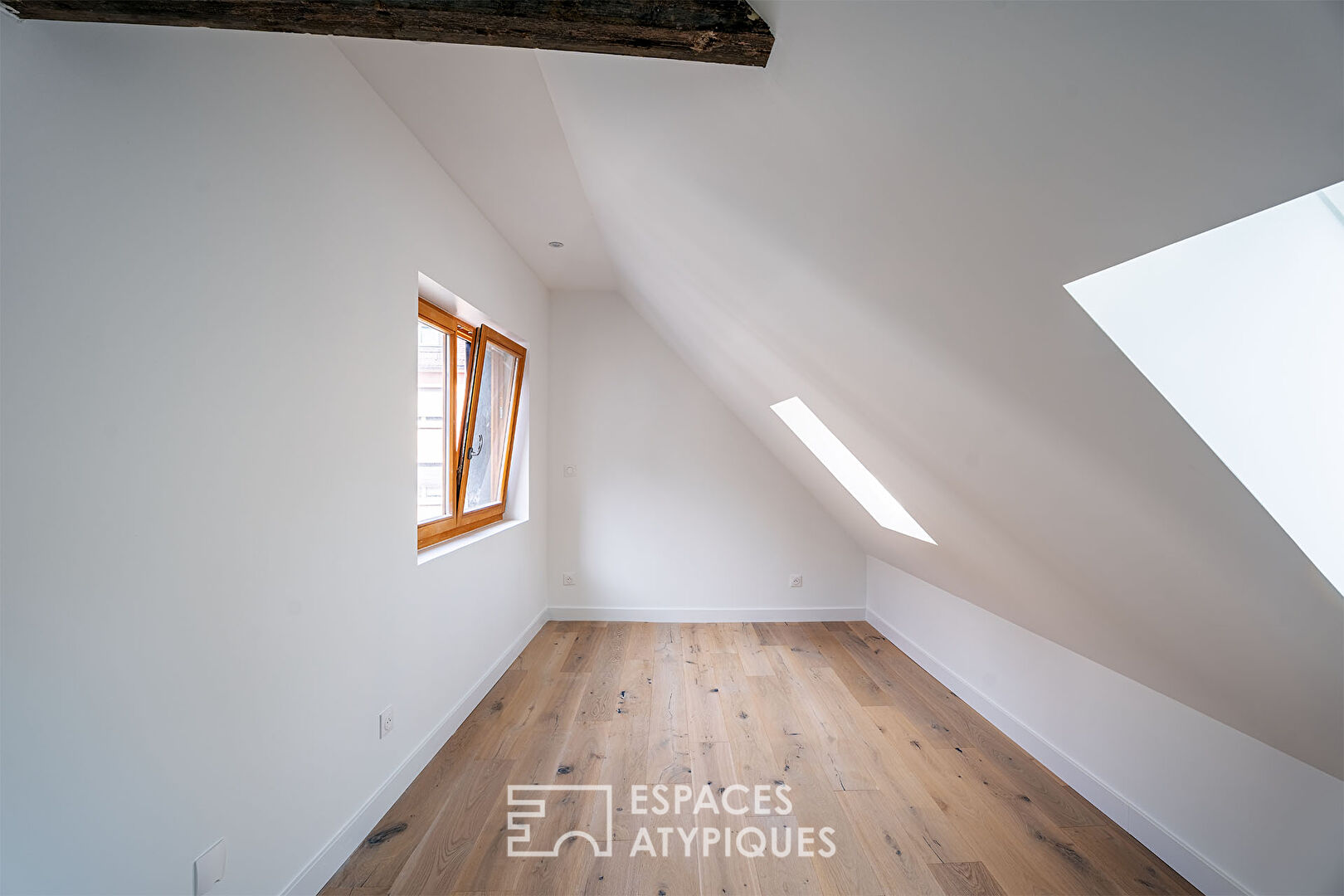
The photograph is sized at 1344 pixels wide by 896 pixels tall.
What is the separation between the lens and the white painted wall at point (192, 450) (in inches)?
43.7

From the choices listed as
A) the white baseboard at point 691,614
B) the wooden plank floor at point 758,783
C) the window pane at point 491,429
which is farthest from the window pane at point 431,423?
the white baseboard at point 691,614

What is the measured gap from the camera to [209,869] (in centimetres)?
150

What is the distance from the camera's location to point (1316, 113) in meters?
0.58

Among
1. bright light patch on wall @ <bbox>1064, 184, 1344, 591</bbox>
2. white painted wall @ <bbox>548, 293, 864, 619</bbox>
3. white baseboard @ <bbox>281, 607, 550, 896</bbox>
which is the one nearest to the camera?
bright light patch on wall @ <bbox>1064, 184, 1344, 591</bbox>

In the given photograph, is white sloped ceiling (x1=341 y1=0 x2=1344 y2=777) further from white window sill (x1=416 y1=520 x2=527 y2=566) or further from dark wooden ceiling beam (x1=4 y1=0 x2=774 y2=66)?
white window sill (x1=416 y1=520 x2=527 y2=566)

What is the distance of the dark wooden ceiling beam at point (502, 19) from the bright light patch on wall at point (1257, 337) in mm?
760

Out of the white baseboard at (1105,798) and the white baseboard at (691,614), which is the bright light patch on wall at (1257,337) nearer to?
the white baseboard at (1105,798)

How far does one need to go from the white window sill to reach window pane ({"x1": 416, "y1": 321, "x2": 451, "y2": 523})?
16 cm

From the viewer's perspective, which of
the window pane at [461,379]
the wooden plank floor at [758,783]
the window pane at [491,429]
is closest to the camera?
the wooden plank floor at [758,783]

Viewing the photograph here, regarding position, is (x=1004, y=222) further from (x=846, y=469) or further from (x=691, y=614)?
(x=691, y=614)

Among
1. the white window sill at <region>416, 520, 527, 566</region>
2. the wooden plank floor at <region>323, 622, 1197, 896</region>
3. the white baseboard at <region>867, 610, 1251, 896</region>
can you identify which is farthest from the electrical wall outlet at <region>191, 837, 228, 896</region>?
the white baseboard at <region>867, 610, 1251, 896</region>

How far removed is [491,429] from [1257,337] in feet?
12.4

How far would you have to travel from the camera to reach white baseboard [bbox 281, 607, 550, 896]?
191cm

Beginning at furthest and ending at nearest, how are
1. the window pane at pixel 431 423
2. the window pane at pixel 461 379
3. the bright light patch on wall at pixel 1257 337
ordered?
the window pane at pixel 461 379
the window pane at pixel 431 423
the bright light patch on wall at pixel 1257 337
